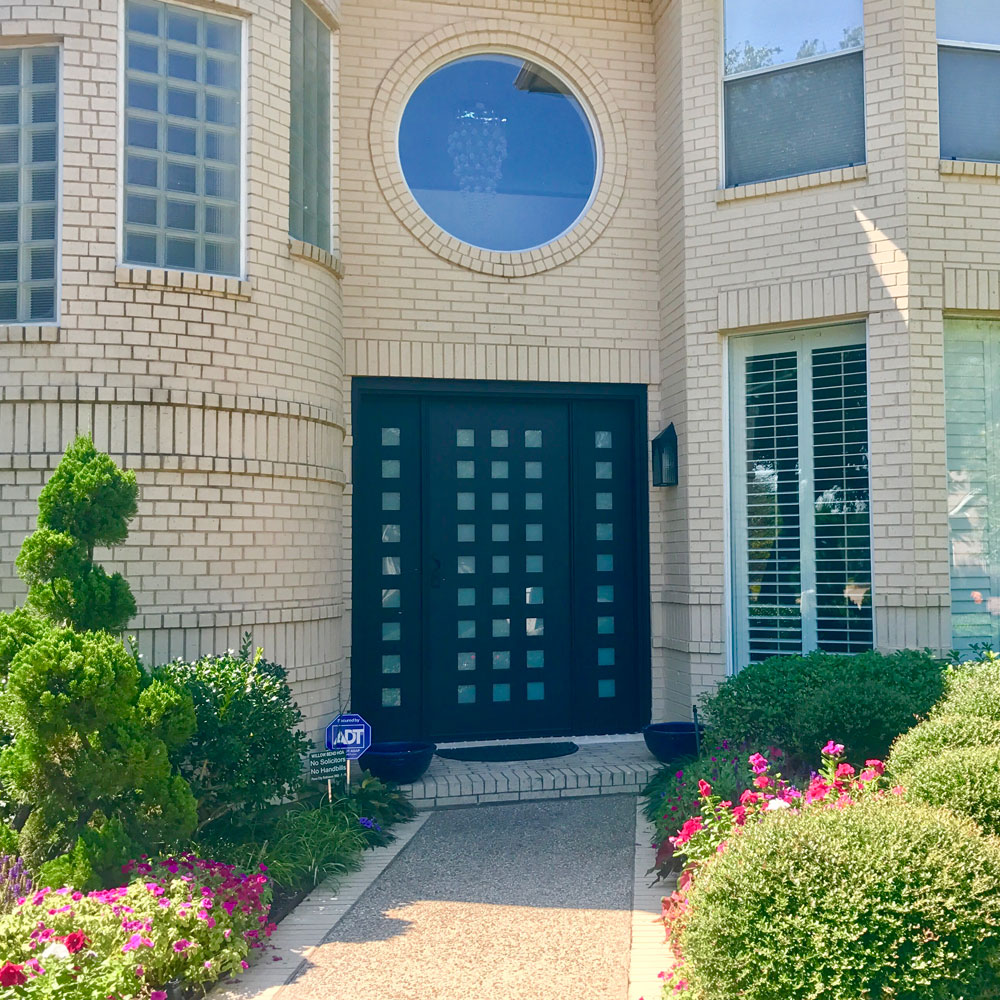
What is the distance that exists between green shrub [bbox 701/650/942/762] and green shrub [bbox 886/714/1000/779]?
3.59 feet

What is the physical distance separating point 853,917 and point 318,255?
218 inches

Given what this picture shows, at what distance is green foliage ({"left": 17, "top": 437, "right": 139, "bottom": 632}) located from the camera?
15.6 feet

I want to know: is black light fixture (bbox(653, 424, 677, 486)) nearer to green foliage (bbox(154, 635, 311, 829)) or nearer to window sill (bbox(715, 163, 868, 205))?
window sill (bbox(715, 163, 868, 205))

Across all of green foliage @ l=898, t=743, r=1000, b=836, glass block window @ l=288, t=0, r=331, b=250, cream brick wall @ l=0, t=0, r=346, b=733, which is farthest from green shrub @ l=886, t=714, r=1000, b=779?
glass block window @ l=288, t=0, r=331, b=250

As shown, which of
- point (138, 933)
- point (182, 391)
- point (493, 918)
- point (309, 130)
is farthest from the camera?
point (309, 130)

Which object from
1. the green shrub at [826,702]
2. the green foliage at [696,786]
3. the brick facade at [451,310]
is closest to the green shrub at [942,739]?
the green foliage at [696,786]

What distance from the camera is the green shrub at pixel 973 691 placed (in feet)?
16.8

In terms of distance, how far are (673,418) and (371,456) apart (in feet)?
7.75

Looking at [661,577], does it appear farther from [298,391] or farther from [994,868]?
[994,868]

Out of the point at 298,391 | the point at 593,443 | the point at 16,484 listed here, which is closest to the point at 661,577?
the point at 593,443

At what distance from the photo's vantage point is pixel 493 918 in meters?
4.88

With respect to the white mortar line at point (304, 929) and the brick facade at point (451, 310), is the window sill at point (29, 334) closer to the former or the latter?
the brick facade at point (451, 310)

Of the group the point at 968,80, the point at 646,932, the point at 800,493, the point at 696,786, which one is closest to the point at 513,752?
the point at 696,786

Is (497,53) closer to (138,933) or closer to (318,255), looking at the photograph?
(318,255)
